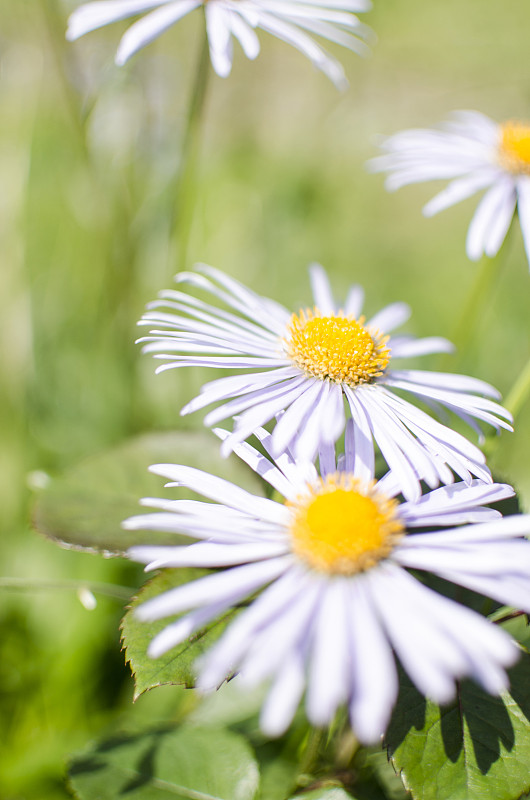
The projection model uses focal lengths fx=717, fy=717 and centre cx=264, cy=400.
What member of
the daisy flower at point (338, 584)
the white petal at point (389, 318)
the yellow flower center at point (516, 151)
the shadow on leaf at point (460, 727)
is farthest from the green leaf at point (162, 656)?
the yellow flower center at point (516, 151)

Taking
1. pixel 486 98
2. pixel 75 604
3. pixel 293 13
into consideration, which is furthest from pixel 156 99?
pixel 486 98

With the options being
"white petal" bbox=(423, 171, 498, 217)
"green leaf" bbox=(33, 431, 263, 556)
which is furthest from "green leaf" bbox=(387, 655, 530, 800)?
"white petal" bbox=(423, 171, 498, 217)

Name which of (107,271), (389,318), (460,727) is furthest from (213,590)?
(107,271)

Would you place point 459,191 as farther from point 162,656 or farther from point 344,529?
point 162,656

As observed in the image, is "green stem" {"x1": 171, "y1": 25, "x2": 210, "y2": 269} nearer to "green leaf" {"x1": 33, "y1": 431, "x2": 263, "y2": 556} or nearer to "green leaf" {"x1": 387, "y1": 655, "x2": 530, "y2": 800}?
"green leaf" {"x1": 33, "y1": 431, "x2": 263, "y2": 556}

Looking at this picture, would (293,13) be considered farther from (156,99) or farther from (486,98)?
(486,98)

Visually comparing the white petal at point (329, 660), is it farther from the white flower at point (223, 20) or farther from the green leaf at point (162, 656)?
the white flower at point (223, 20)
